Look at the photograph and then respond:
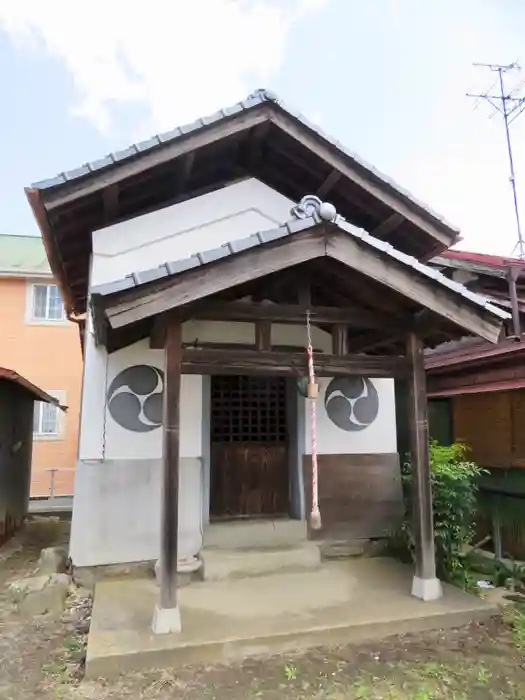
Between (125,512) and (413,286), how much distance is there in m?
4.41

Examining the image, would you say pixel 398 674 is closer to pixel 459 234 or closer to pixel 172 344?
pixel 172 344

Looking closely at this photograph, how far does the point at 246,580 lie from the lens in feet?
21.0

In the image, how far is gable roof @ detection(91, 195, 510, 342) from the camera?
186 inches

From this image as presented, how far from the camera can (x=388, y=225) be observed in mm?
8117

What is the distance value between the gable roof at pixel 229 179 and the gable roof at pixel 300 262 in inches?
93.1

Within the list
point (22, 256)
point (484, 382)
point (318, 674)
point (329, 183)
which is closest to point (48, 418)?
point (22, 256)

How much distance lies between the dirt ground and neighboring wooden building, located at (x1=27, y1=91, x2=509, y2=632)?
2.32 ft

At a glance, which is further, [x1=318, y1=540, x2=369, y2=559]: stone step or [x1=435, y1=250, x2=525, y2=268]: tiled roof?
[x1=435, y1=250, x2=525, y2=268]: tiled roof

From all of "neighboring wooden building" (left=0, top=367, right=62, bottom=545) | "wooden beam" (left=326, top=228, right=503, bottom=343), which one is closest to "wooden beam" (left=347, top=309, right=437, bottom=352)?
→ "wooden beam" (left=326, top=228, right=503, bottom=343)

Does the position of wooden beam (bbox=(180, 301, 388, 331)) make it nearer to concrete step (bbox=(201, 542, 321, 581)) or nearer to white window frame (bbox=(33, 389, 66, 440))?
concrete step (bbox=(201, 542, 321, 581))

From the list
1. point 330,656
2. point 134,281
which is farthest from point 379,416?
point 134,281

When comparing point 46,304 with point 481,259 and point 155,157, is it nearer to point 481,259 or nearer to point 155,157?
point 155,157

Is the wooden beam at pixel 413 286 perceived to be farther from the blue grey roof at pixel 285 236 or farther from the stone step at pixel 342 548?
the stone step at pixel 342 548

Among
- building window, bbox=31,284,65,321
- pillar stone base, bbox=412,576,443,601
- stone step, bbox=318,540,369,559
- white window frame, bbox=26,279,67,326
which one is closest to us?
pillar stone base, bbox=412,576,443,601
